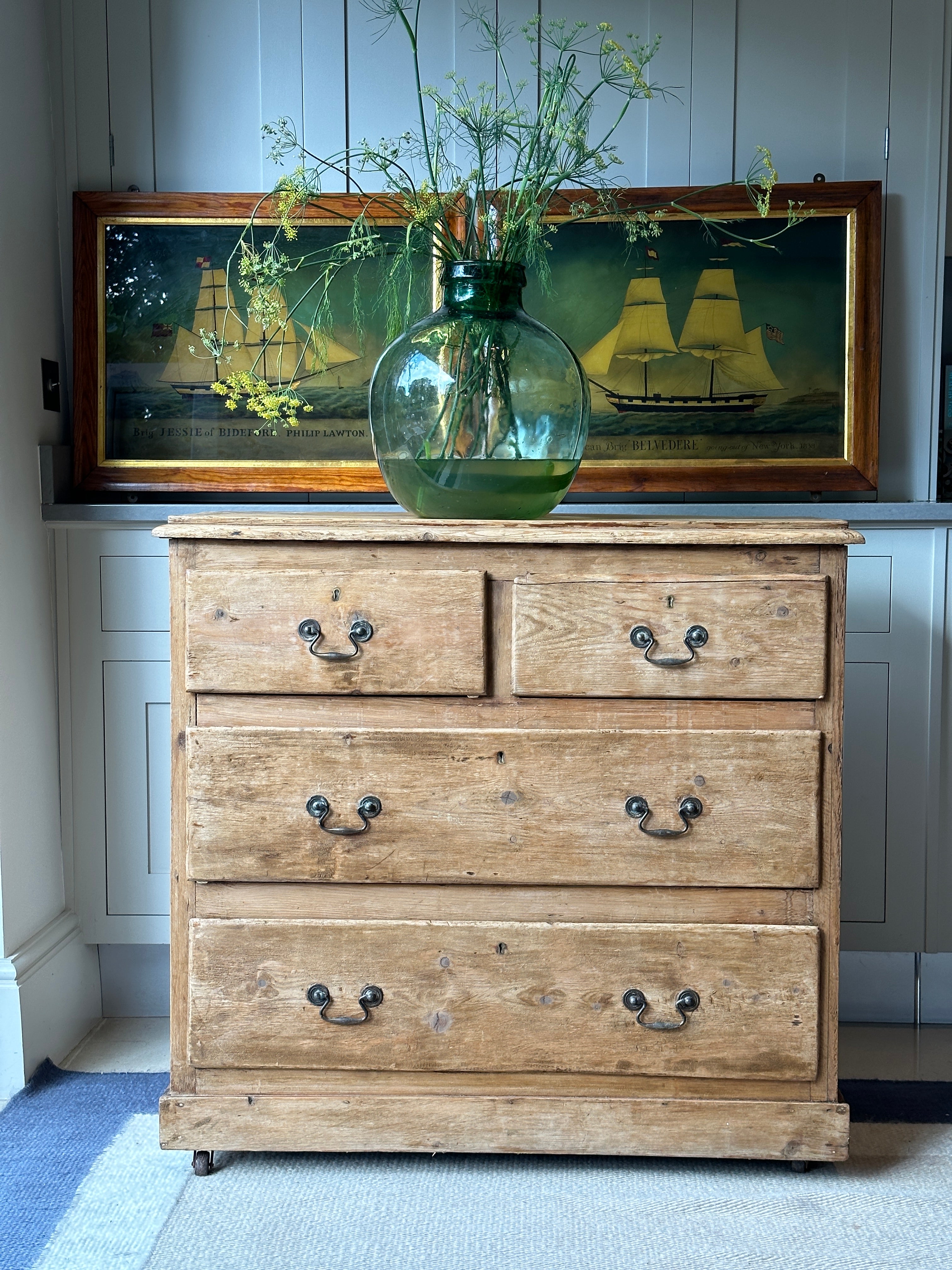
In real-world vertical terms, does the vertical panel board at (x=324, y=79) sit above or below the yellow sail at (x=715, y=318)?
above

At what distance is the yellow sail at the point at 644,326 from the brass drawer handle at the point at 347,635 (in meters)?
0.90

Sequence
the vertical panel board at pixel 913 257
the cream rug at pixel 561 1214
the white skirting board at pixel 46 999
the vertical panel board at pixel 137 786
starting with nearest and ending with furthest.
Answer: the cream rug at pixel 561 1214 < the white skirting board at pixel 46 999 < the vertical panel board at pixel 913 257 < the vertical panel board at pixel 137 786

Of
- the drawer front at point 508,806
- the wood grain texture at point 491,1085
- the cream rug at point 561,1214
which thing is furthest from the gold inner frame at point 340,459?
the cream rug at point 561,1214

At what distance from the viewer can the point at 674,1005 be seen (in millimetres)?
1531

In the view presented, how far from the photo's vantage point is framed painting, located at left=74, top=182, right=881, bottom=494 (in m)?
2.03

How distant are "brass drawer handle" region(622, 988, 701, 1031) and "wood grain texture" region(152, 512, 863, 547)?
0.67 meters

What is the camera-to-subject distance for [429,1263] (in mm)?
1399

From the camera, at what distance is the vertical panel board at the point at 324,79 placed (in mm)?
2051

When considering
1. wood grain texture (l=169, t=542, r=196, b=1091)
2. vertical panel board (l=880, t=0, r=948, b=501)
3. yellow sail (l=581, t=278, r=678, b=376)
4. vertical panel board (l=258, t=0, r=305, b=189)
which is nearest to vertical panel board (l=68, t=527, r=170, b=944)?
wood grain texture (l=169, t=542, r=196, b=1091)

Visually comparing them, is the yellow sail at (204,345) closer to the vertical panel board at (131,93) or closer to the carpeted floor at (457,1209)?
the vertical panel board at (131,93)

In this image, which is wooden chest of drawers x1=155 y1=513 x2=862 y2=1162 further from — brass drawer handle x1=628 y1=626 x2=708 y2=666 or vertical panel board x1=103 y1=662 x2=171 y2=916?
vertical panel board x1=103 y1=662 x2=171 y2=916

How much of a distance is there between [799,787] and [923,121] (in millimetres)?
1393

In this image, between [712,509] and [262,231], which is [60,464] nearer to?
[262,231]

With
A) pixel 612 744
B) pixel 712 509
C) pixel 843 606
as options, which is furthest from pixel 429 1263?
pixel 712 509
